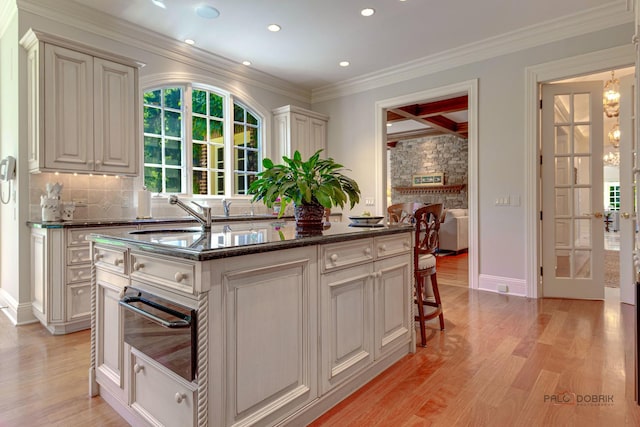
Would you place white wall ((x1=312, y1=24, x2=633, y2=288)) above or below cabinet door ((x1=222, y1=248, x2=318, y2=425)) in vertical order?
above

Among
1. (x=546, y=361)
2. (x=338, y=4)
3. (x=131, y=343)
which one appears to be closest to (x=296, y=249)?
(x=131, y=343)

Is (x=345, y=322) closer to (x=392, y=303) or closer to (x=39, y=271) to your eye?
(x=392, y=303)

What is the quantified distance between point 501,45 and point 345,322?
387cm

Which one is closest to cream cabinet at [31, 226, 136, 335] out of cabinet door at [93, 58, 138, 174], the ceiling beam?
cabinet door at [93, 58, 138, 174]

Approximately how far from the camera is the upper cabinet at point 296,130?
534 cm

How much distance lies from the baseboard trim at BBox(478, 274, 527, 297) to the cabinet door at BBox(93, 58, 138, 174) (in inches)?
157

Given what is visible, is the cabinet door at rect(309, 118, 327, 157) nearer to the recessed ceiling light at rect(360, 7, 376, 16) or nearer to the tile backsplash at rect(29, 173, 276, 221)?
the recessed ceiling light at rect(360, 7, 376, 16)

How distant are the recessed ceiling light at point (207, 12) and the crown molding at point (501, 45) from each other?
2397 millimetres

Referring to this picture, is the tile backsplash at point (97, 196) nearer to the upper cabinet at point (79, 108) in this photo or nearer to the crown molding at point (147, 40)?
the upper cabinet at point (79, 108)

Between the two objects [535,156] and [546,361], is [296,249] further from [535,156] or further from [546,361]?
[535,156]

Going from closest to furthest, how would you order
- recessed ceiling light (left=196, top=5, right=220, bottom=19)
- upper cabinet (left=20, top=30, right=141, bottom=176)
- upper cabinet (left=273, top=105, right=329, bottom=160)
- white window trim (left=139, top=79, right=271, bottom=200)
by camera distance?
upper cabinet (left=20, top=30, right=141, bottom=176) → recessed ceiling light (left=196, top=5, right=220, bottom=19) → white window trim (left=139, top=79, right=271, bottom=200) → upper cabinet (left=273, top=105, right=329, bottom=160)

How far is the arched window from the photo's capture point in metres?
4.20

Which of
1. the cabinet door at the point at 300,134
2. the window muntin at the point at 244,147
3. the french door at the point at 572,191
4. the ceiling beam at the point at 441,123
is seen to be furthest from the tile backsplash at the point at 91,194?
the ceiling beam at the point at 441,123

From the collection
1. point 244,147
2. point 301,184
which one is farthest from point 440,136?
point 301,184
